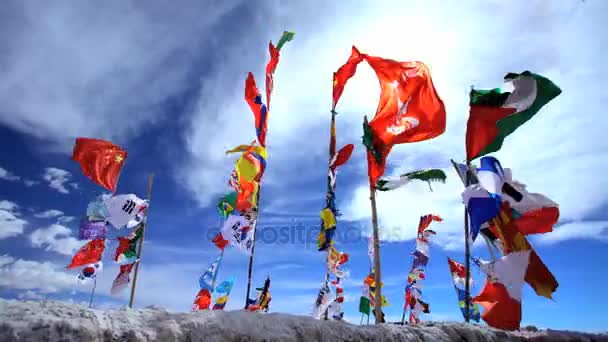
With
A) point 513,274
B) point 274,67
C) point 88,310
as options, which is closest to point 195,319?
point 88,310

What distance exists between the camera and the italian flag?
28.0 feet

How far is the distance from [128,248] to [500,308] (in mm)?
11602

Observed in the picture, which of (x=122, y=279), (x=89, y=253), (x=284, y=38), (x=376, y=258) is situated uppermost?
(x=284, y=38)

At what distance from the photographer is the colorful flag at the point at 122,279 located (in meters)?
13.5

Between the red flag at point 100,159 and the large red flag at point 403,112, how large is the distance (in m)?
8.47

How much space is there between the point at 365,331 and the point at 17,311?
3274mm

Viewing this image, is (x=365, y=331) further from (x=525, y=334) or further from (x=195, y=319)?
(x=525, y=334)

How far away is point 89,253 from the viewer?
13.8m

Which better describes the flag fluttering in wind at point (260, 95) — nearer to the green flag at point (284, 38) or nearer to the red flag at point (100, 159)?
the green flag at point (284, 38)

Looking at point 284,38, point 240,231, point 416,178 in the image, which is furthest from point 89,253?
point 416,178

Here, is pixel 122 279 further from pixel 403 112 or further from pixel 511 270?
pixel 511 270

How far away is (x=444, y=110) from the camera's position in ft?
29.2

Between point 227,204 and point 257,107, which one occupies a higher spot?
point 257,107

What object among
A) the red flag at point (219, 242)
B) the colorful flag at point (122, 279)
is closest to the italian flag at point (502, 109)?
the red flag at point (219, 242)
